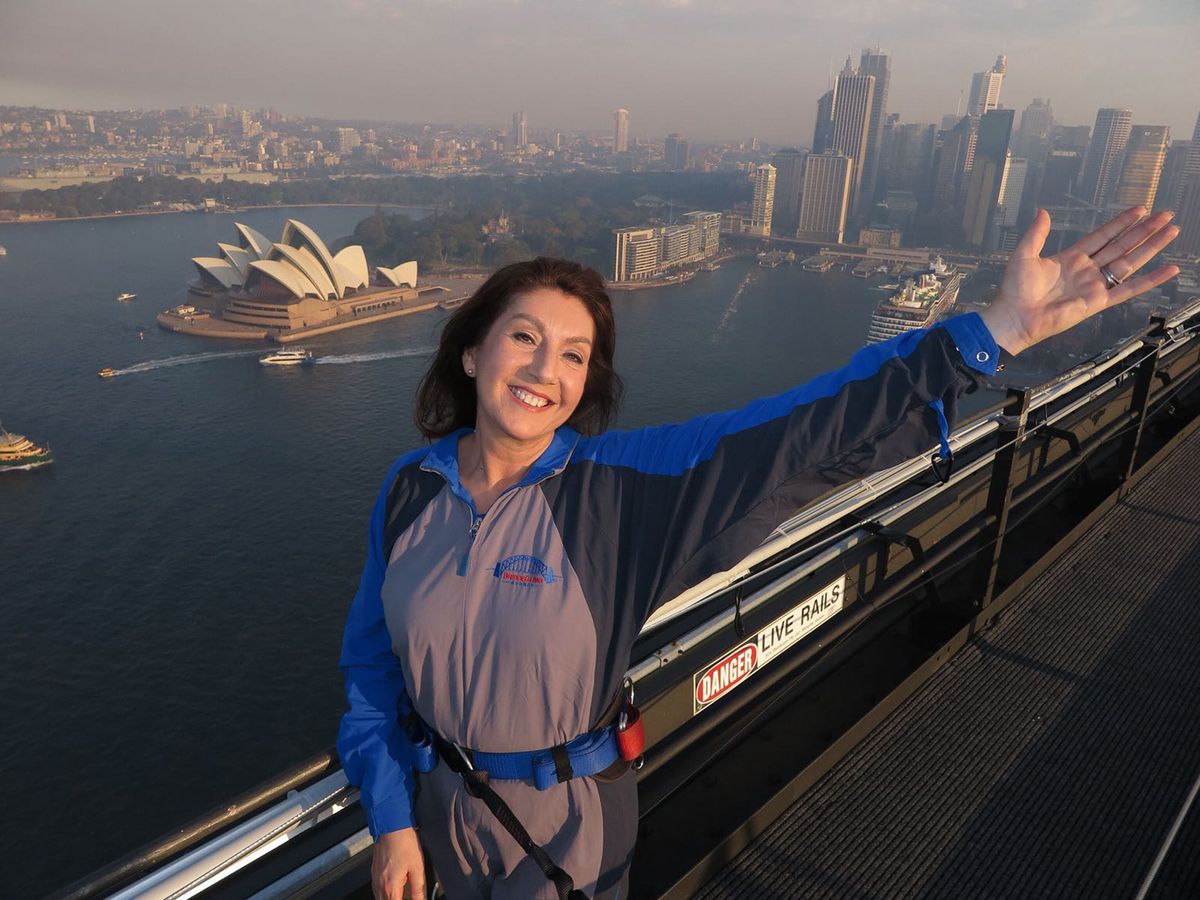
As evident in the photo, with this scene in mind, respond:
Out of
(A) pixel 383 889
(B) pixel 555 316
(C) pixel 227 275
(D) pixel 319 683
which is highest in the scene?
(B) pixel 555 316

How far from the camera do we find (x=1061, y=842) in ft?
2.67

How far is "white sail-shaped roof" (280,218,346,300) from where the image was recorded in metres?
17.5

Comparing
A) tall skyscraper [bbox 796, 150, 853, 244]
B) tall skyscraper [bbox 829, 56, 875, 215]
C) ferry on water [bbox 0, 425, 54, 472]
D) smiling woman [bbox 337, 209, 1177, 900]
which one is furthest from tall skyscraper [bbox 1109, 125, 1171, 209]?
smiling woman [bbox 337, 209, 1177, 900]

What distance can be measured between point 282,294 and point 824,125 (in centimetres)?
3436

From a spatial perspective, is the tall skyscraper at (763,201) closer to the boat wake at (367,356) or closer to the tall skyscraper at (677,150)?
the boat wake at (367,356)

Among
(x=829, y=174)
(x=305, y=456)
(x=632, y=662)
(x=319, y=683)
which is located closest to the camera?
(x=632, y=662)

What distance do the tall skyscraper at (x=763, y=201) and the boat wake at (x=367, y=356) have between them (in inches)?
745

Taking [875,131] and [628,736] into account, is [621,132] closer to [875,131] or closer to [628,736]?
[875,131]

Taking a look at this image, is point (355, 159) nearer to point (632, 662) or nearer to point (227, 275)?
point (227, 275)

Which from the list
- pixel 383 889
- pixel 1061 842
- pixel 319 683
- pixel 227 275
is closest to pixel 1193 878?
pixel 1061 842

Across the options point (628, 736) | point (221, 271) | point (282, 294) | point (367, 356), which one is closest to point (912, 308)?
point (367, 356)

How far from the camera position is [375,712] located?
0.50m

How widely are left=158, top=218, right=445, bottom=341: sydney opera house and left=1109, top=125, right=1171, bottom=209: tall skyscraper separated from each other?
23008 mm

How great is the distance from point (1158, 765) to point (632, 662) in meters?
0.66
